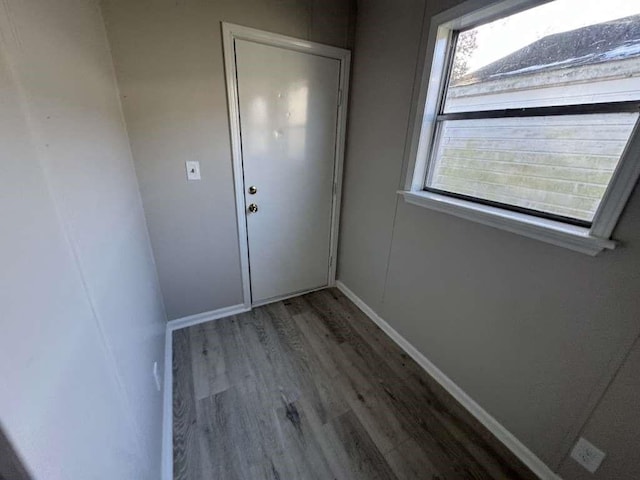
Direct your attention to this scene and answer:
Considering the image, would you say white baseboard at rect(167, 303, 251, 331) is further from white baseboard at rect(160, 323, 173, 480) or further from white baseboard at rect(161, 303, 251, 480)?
white baseboard at rect(160, 323, 173, 480)

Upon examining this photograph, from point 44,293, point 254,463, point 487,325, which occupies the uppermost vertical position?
point 44,293

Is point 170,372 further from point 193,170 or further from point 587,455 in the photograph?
point 587,455

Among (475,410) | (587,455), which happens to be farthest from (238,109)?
(587,455)

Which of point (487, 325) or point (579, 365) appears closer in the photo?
point (579, 365)

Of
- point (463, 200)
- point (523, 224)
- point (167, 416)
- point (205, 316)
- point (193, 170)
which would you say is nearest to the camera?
point (523, 224)

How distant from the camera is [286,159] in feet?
6.64

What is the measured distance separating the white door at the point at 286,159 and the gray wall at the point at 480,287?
26 cm

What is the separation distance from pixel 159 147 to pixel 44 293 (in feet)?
4.69

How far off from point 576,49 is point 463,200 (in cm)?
72

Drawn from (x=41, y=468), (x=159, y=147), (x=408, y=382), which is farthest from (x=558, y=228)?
(x=159, y=147)

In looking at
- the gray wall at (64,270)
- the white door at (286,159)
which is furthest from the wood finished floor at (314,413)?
the white door at (286,159)

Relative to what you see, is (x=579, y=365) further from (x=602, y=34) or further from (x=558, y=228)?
(x=602, y=34)

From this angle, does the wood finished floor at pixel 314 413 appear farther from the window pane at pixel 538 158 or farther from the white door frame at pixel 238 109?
the window pane at pixel 538 158

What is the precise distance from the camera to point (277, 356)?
71.6 inches
